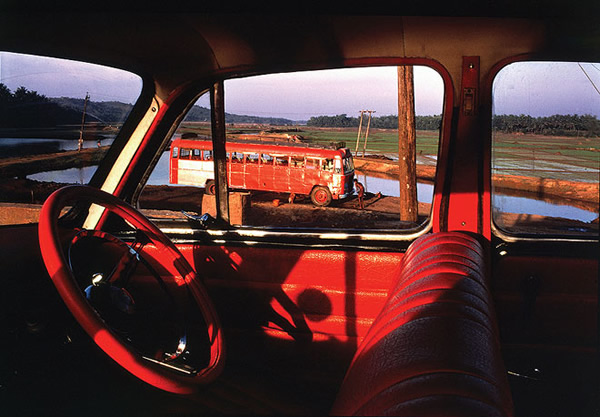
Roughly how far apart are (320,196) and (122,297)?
11.9 m

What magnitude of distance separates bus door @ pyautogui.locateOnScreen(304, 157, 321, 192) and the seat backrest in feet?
39.7

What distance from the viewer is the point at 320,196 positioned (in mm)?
13555

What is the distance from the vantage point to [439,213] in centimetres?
223

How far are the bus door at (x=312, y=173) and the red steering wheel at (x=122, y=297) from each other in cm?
1126

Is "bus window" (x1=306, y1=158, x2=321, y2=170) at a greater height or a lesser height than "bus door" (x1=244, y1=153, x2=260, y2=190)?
lesser

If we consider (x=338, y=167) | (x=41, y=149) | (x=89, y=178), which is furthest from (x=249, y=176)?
(x=338, y=167)

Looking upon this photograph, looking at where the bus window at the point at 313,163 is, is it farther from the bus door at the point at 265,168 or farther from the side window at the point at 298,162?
the bus door at the point at 265,168

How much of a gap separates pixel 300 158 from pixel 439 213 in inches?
420

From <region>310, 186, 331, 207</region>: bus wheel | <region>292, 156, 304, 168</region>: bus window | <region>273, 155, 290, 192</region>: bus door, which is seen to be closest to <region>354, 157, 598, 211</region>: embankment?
<region>273, 155, 290, 192</region>: bus door

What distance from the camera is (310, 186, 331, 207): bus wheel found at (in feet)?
43.2

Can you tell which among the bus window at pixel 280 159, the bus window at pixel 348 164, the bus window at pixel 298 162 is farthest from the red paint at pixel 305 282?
the bus window at pixel 348 164

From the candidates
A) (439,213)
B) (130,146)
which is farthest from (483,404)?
(130,146)

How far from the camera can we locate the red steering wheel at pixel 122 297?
1334 mm

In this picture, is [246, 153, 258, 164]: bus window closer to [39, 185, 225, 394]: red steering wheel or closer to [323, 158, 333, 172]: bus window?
[39, 185, 225, 394]: red steering wheel
